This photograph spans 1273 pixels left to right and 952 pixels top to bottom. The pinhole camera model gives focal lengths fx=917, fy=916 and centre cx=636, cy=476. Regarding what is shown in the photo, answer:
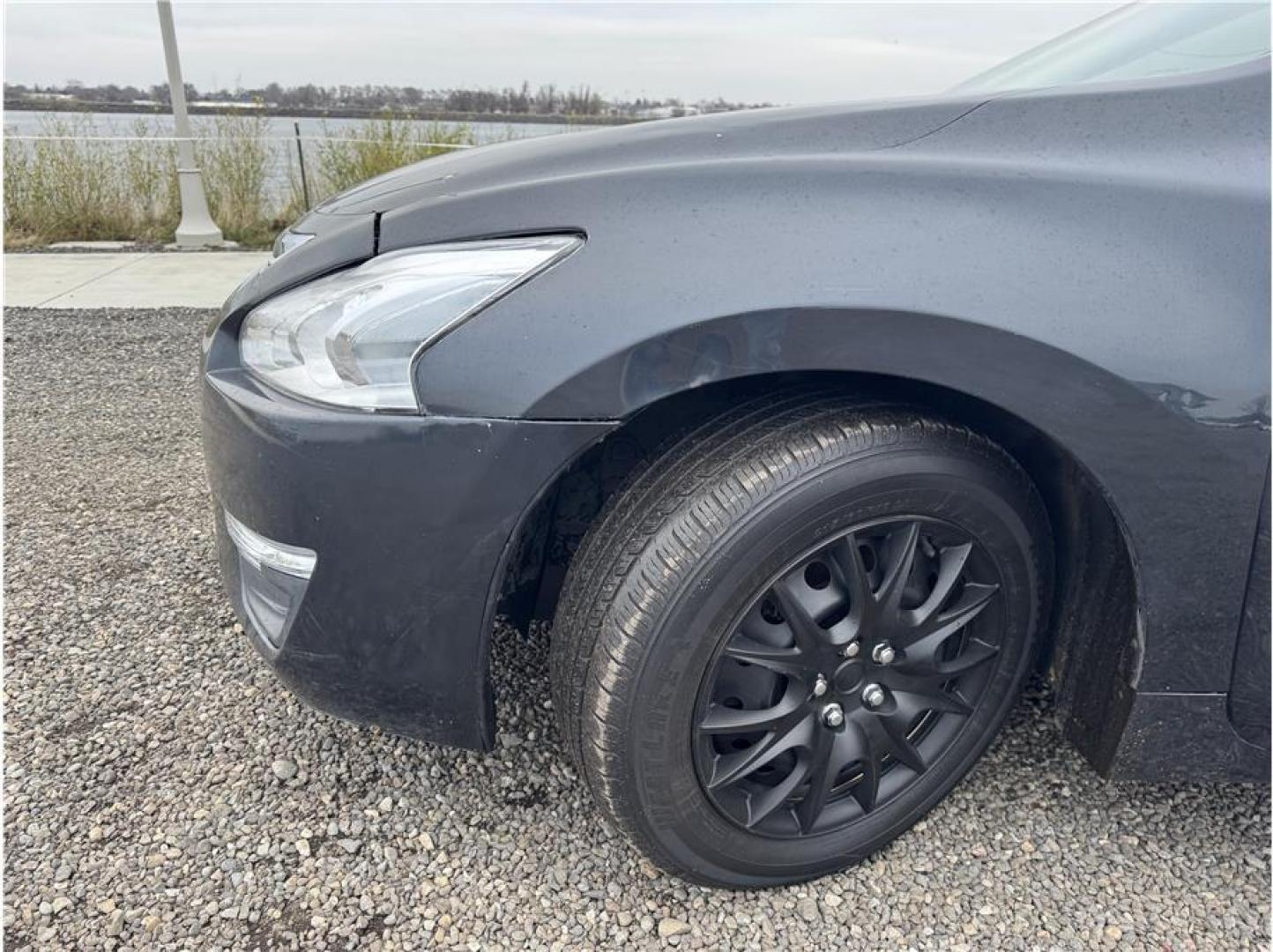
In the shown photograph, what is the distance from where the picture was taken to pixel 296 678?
61.7 inches

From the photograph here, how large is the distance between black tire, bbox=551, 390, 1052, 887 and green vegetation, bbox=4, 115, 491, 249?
8605mm

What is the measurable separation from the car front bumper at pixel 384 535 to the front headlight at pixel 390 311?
48 mm

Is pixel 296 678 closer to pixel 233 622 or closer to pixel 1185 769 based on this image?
pixel 233 622

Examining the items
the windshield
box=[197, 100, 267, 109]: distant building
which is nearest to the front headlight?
the windshield

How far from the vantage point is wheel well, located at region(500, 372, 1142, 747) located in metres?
1.47

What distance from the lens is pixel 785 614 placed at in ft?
4.71

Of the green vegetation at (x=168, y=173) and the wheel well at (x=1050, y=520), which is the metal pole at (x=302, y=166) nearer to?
the green vegetation at (x=168, y=173)

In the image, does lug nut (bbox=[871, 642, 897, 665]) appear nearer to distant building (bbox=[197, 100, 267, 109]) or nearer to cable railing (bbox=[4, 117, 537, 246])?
cable railing (bbox=[4, 117, 537, 246])

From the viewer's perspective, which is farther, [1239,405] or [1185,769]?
[1185,769]

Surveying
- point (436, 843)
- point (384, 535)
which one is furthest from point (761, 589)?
point (436, 843)

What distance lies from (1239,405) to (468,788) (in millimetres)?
1514

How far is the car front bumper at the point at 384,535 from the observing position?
4.41ft

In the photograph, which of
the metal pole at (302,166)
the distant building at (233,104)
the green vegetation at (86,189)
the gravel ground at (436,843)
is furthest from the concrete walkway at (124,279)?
the gravel ground at (436,843)

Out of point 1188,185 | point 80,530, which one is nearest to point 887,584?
point 1188,185
